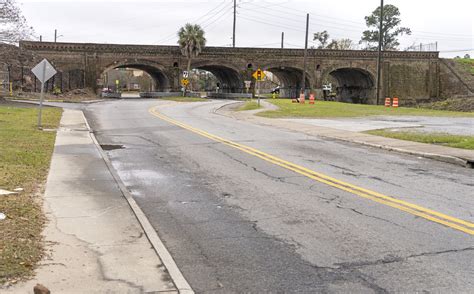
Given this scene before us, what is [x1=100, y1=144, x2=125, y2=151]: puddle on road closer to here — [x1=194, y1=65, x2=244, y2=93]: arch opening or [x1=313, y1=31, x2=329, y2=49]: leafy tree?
[x1=194, y1=65, x2=244, y2=93]: arch opening

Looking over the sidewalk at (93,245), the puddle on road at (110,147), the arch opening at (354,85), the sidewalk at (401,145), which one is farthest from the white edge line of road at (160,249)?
the arch opening at (354,85)

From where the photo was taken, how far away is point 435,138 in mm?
17422

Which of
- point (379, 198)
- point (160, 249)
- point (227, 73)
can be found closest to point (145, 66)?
point (227, 73)

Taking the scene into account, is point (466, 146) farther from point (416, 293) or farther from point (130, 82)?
point (130, 82)

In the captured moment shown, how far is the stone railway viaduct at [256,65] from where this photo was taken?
→ 6475 centimetres

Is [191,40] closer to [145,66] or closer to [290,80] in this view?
[145,66]

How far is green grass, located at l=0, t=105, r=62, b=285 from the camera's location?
16.3ft

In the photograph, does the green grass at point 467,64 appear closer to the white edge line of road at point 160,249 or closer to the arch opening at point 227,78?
the arch opening at point 227,78

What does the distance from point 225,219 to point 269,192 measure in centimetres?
192

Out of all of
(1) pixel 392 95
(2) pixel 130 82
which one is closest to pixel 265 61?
(1) pixel 392 95

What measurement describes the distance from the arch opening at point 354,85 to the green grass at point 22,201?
220 feet

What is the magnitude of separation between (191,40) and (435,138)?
5380cm

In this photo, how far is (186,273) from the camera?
509 cm

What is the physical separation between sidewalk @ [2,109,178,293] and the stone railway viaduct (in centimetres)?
5558
